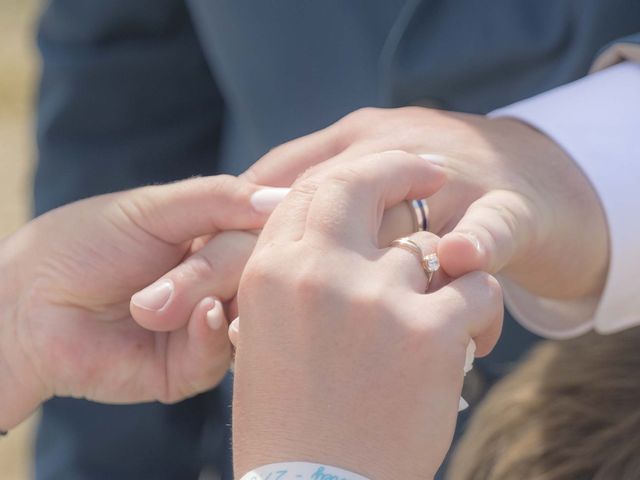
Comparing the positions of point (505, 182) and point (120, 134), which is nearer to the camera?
point (505, 182)

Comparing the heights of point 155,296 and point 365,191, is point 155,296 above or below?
below

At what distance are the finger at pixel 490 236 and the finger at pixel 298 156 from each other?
132 millimetres

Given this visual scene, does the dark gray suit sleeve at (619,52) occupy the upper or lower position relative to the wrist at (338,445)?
upper

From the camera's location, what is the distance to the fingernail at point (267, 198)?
79 cm

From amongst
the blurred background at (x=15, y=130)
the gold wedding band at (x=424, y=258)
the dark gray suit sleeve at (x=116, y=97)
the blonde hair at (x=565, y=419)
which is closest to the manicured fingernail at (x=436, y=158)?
the gold wedding band at (x=424, y=258)

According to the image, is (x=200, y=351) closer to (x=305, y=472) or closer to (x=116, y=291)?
(x=116, y=291)

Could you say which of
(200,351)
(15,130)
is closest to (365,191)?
(200,351)

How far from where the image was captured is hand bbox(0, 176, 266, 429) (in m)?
0.81

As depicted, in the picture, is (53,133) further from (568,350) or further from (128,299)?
(568,350)

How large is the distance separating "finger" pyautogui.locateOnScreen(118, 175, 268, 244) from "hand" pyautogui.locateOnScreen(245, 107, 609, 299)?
27 mm

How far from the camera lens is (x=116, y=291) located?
88 centimetres

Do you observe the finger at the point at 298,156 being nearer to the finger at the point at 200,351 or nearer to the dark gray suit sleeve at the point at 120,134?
the finger at the point at 200,351

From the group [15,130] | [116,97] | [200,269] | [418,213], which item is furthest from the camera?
[15,130]

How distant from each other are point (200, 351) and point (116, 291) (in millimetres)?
93
